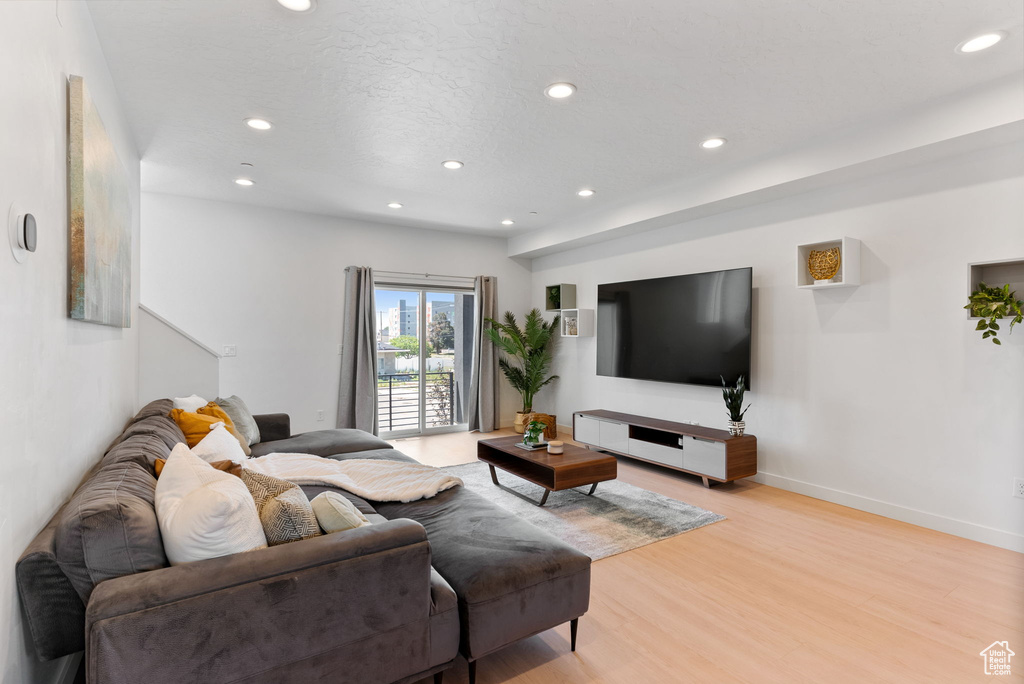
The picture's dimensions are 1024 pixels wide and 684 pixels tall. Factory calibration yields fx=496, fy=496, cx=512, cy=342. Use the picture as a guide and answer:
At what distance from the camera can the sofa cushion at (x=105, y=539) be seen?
123 cm

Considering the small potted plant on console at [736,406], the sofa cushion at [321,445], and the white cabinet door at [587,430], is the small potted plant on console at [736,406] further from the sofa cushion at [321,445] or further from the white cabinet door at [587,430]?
the sofa cushion at [321,445]

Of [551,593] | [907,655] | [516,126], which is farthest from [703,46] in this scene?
[907,655]

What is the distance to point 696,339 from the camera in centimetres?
454

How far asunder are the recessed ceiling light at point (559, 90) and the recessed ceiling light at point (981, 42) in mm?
1800

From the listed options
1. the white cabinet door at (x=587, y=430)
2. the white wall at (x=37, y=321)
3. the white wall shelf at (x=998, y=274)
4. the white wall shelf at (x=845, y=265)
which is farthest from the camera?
the white cabinet door at (x=587, y=430)

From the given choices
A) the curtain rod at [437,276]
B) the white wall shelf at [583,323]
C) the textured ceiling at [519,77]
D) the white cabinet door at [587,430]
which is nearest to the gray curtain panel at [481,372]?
the curtain rod at [437,276]

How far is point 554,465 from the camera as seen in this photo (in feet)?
11.0

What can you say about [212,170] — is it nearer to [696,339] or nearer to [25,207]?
[25,207]

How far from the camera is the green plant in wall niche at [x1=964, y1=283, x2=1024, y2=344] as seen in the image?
2764 millimetres

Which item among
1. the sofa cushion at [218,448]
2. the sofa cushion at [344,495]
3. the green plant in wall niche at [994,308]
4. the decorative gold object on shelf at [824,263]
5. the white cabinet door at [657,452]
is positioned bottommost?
the white cabinet door at [657,452]

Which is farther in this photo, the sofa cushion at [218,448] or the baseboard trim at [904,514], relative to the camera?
the baseboard trim at [904,514]

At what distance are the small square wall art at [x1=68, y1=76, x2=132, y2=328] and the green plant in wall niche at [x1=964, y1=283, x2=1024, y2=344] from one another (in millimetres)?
4302

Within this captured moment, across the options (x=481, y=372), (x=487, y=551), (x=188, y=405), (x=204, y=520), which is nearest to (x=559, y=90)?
(x=487, y=551)

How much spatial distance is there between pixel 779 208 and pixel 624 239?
1.76 meters
